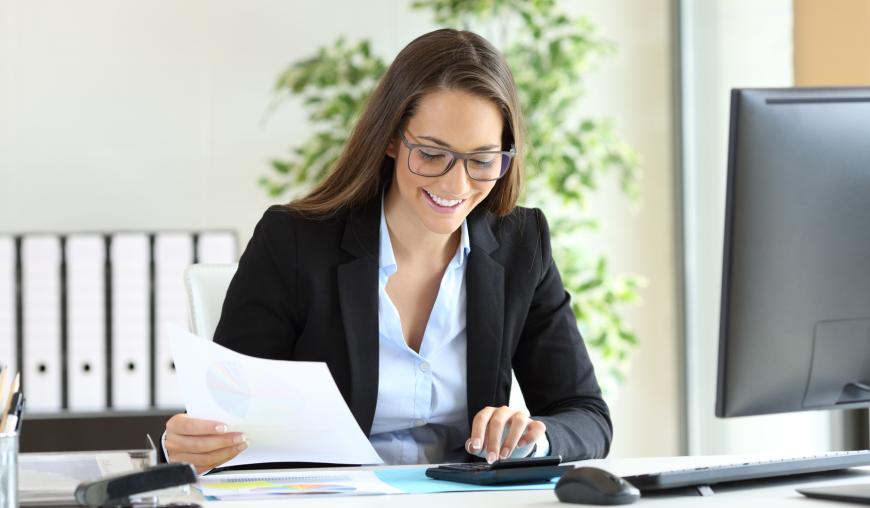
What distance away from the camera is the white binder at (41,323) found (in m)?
2.73

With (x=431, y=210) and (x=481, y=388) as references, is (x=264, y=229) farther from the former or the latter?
(x=481, y=388)

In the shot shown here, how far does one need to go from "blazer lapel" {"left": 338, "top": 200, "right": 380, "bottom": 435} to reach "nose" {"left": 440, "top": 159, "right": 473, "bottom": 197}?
0.56 ft

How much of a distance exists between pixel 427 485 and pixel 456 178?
19.6 inches

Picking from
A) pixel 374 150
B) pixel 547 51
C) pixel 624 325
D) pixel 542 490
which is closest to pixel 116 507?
pixel 542 490

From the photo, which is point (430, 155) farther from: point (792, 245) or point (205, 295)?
point (792, 245)

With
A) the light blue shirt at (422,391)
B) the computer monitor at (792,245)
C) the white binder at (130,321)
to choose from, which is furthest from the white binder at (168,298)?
the computer monitor at (792,245)

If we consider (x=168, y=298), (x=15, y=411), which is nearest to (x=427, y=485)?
(x=15, y=411)

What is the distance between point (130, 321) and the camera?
277 centimetres

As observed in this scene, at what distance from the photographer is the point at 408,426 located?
169 cm

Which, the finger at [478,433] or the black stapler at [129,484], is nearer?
the black stapler at [129,484]

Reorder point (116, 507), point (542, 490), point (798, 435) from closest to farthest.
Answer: point (116, 507) < point (542, 490) < point (798, 435)

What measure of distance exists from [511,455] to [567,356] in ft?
1.13

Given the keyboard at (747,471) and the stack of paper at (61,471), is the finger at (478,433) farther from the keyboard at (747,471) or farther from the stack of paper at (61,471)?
the stack of paper at (61,471)

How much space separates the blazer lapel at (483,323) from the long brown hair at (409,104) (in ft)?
0.45
